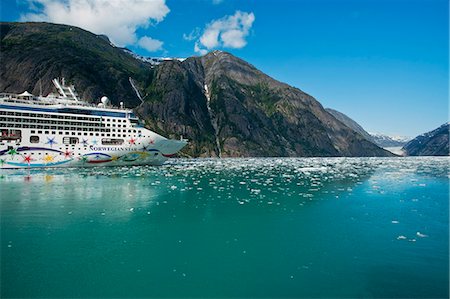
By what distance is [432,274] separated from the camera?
10883mm

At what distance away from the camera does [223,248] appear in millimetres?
13570

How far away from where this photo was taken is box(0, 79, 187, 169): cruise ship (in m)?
57.3

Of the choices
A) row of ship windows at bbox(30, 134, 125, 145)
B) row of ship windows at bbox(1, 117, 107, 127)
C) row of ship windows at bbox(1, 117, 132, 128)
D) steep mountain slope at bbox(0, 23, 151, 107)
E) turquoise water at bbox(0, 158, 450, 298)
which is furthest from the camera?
steep mountain slope at bbox(0, 23, 151, 107)

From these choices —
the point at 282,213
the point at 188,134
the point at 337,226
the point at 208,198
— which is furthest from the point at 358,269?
the point at 188,134

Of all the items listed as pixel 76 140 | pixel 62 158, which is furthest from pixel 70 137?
pixel 62 158

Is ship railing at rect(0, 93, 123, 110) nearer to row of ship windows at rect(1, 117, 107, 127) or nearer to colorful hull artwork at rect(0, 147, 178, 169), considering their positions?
row of ship windows at rect(1, 117, 107, 127)

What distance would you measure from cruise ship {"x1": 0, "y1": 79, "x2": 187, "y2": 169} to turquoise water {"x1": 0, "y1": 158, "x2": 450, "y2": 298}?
3702 centimetres

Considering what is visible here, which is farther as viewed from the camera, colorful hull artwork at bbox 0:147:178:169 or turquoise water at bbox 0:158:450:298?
colorful hull artwork at bbox 0:147:178:169

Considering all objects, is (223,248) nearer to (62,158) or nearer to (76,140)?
(62,158)

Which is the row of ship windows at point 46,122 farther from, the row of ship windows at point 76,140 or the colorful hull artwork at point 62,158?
the colorful hull artwork at point 62,158

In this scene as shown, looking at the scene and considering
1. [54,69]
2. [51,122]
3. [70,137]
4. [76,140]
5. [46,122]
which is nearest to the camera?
[46,122]

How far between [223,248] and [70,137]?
192 feet

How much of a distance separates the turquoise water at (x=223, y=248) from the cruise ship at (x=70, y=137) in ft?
121

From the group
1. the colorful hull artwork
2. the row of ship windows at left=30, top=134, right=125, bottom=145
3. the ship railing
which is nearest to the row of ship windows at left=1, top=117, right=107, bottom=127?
the row of ship windows at left=30, top=134, right=125, bottom=145
